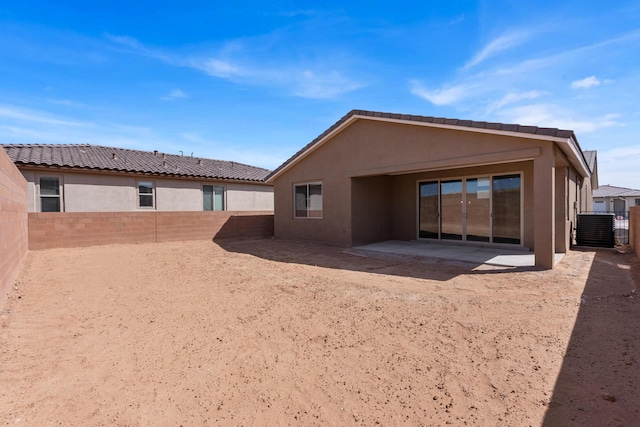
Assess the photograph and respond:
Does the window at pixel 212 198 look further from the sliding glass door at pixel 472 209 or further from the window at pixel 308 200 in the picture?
the sliding glass door at pixel 472 209

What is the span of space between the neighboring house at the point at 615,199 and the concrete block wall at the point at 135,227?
35.4 m

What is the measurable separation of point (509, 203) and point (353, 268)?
615cm

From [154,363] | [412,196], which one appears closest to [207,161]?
[412,196]

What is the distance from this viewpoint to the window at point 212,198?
17.3 m

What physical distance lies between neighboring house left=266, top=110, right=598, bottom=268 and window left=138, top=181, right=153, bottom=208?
20.9ft

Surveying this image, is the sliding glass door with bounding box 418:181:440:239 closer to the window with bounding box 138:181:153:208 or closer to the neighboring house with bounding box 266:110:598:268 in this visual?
the neighboring house with bounding box 266:110:598:268

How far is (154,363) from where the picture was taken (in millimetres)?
3221

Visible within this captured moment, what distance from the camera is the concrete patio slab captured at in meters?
8.48

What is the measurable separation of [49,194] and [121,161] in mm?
3543

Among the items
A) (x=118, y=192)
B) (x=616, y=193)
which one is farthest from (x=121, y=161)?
(x=616, y=193)

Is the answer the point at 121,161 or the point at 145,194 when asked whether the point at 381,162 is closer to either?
the point at 145,194

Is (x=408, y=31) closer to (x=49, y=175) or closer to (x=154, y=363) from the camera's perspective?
(x=154, y=363)

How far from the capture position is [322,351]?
11.3 feet

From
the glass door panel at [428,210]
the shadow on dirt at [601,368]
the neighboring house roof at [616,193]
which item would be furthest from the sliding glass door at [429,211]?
the neighboring house roof at [616,193]
